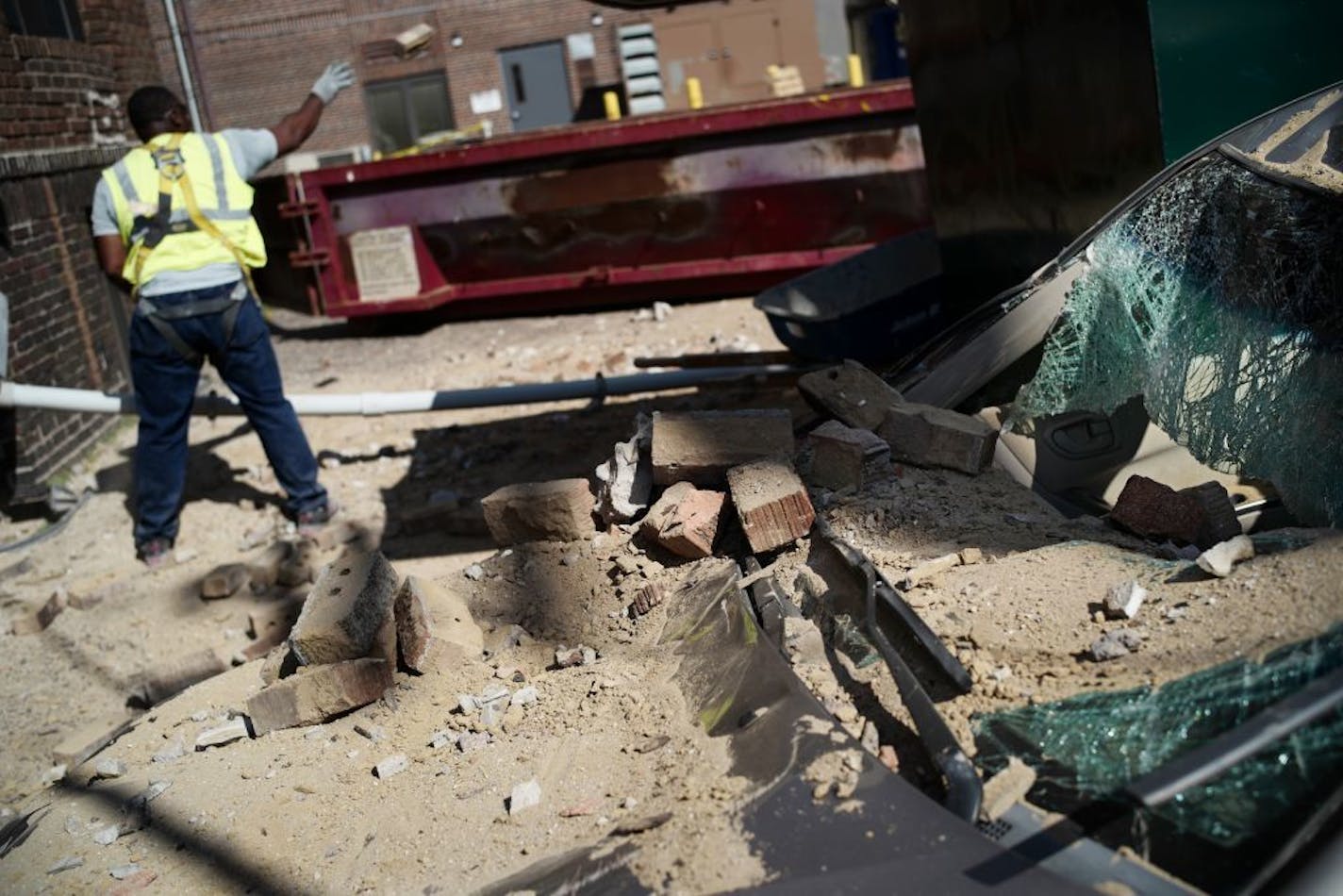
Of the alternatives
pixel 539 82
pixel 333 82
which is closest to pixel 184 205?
pixel 333 82

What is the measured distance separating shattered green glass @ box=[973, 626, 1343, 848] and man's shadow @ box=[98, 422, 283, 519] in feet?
16.8

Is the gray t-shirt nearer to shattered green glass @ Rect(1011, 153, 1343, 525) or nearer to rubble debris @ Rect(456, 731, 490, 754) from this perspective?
rubble debris @ Rect(456, 731, 490, 754)

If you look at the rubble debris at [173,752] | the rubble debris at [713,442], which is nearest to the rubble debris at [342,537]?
the rubble debris at [173,752]

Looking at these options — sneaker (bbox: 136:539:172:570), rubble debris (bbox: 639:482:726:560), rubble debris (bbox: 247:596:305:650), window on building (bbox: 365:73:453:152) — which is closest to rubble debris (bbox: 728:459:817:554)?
rubble debris (bbox: 639:482:726:560)

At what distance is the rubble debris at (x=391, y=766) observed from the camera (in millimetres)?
2893

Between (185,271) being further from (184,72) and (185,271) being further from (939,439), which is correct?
(184,72)

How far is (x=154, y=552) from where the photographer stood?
596 cm

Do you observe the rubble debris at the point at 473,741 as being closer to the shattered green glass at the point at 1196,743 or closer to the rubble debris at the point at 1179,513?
the shattered green glass at the point at 1196,743

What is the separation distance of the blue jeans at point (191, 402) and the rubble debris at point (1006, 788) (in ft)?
15.2

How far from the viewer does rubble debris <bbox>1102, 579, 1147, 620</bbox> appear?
238 centimetres

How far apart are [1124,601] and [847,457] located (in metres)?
1.11

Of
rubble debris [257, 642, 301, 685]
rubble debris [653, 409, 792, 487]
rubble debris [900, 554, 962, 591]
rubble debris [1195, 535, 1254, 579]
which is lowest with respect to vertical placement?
rubble debris [257, 642, 301, 685]

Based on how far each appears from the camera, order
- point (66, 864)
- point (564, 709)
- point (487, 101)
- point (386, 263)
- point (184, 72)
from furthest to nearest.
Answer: point (487, 101), point (184, 72), point (386, 263), point (564, 709), point (66, 864)

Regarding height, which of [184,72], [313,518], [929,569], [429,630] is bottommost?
[313,518]
